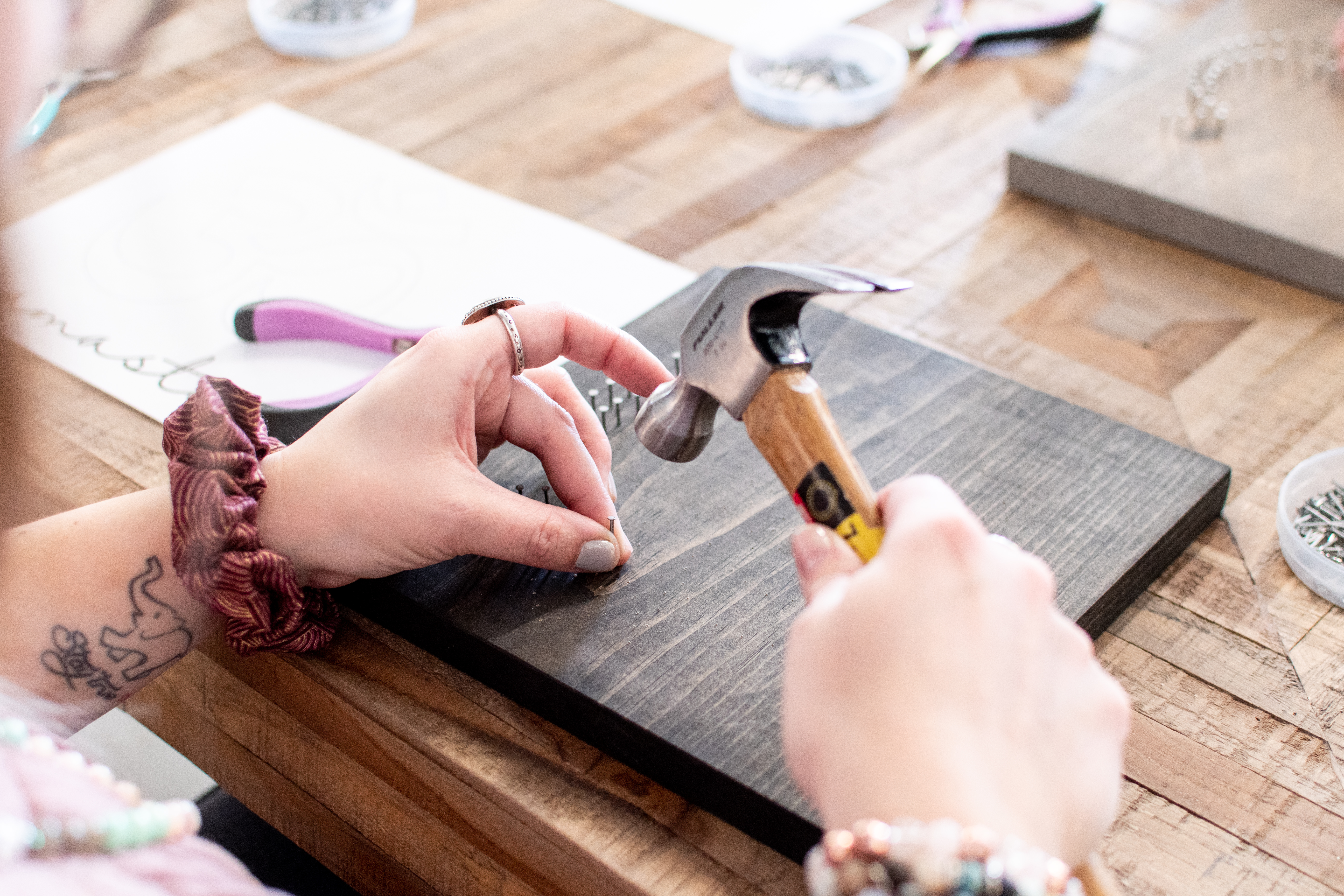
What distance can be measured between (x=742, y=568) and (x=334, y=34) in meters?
1.04

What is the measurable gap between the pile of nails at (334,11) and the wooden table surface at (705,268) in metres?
0.06

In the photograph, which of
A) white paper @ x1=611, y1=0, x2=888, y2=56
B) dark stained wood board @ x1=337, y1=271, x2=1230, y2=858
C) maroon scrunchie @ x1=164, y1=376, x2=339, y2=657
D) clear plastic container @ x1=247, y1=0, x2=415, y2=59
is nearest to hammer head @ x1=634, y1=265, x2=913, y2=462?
dark stained wood board @ x1=337, y1=271, x2=1230, y2=858

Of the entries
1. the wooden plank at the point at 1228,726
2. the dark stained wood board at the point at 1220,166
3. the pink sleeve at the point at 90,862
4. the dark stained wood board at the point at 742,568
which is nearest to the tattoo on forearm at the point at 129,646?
the dark stained wood board at the point at 742,568

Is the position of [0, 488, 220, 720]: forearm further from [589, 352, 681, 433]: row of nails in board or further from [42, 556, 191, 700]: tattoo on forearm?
[589, 352, 681, 433]: row of nails in board

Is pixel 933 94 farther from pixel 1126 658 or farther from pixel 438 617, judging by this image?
pixel 438 617

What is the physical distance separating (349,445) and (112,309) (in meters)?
0.49

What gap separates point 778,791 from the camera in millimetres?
548

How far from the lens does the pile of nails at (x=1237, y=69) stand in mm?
1123

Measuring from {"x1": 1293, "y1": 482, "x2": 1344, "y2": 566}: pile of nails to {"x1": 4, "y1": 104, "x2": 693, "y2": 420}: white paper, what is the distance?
A: 0.51 m

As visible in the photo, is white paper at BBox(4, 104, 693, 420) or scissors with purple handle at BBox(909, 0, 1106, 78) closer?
white paper at BBox(4, 104, 693, 420)

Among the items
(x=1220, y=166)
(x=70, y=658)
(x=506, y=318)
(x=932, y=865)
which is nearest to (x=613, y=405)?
(x=506, y=318)

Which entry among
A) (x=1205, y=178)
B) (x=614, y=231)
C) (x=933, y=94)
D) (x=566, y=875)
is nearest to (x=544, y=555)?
(x=566, y=875)

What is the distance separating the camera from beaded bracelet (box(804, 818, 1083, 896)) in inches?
15.1

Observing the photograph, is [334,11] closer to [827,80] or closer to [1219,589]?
[827,80]
